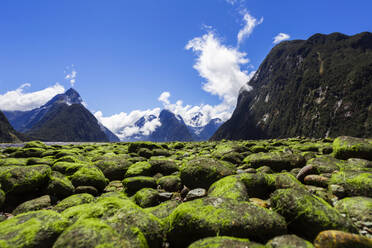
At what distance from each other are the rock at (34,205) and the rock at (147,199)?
319cm

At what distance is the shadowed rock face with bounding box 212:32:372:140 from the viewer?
388ft

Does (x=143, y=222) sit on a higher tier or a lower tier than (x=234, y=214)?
lower

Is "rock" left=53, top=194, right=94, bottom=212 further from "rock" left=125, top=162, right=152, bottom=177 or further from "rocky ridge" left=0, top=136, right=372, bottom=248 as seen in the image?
"rock" left=125, top=162, right=152, bottom=177

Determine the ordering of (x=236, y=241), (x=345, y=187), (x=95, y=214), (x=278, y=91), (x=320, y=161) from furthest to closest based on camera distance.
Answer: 1. (x=278, y=91)
2. (x=320, y=161)
3. (x=345, y=187)
4. (x=95, y=214)
5. (x=236, y=241)

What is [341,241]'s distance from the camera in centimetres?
348

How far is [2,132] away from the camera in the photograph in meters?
151

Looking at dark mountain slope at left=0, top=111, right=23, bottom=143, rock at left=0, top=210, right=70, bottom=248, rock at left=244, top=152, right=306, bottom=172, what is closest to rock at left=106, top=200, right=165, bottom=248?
rock at left=0, top=210, right=70, bottom=248

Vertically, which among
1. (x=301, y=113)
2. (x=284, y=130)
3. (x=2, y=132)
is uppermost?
(x=301, y=113)

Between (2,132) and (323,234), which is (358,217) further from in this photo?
(2,132)

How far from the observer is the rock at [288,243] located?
138 inches

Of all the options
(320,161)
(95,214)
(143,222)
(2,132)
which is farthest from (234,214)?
(2,132)

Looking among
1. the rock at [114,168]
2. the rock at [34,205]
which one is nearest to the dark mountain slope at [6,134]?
A: the rock at [114,168]

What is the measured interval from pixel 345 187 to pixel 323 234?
13.4 feet

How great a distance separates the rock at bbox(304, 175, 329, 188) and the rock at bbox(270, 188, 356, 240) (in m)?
3.44
